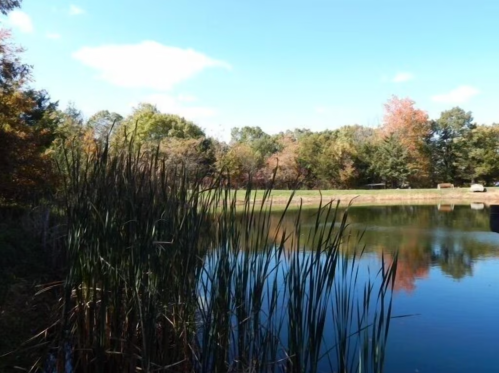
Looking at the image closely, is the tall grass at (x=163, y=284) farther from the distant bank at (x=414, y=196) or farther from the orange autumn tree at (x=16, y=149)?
the distant bank at (x=414, y=196)

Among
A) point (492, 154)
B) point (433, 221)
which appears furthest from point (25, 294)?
point (492, 154)

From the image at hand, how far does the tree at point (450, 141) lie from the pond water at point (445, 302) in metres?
29.0

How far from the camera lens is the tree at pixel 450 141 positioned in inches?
1543

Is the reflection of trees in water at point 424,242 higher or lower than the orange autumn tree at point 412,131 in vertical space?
lower

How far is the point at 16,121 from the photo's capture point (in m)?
9.66

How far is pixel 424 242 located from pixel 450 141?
3192cm

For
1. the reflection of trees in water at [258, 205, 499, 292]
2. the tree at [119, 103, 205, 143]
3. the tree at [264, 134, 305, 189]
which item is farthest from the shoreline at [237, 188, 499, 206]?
the tree at [119, 103, 205, 143]

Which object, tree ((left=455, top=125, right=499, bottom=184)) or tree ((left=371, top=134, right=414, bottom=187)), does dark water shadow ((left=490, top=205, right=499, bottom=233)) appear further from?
tree ((left=455, top=125, right=499, bottom=184))

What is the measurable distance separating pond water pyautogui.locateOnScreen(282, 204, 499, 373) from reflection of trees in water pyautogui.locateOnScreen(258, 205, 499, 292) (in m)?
0.02

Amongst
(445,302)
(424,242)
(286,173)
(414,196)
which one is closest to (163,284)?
(286,173)

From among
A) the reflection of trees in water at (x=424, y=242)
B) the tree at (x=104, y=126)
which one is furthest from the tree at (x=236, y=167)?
the reflection of trees in water at (x=424, y=242)

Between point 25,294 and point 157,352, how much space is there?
2606 mm

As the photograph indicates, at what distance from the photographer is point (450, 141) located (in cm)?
4003

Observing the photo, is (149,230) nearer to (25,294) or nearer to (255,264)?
(255,264)
